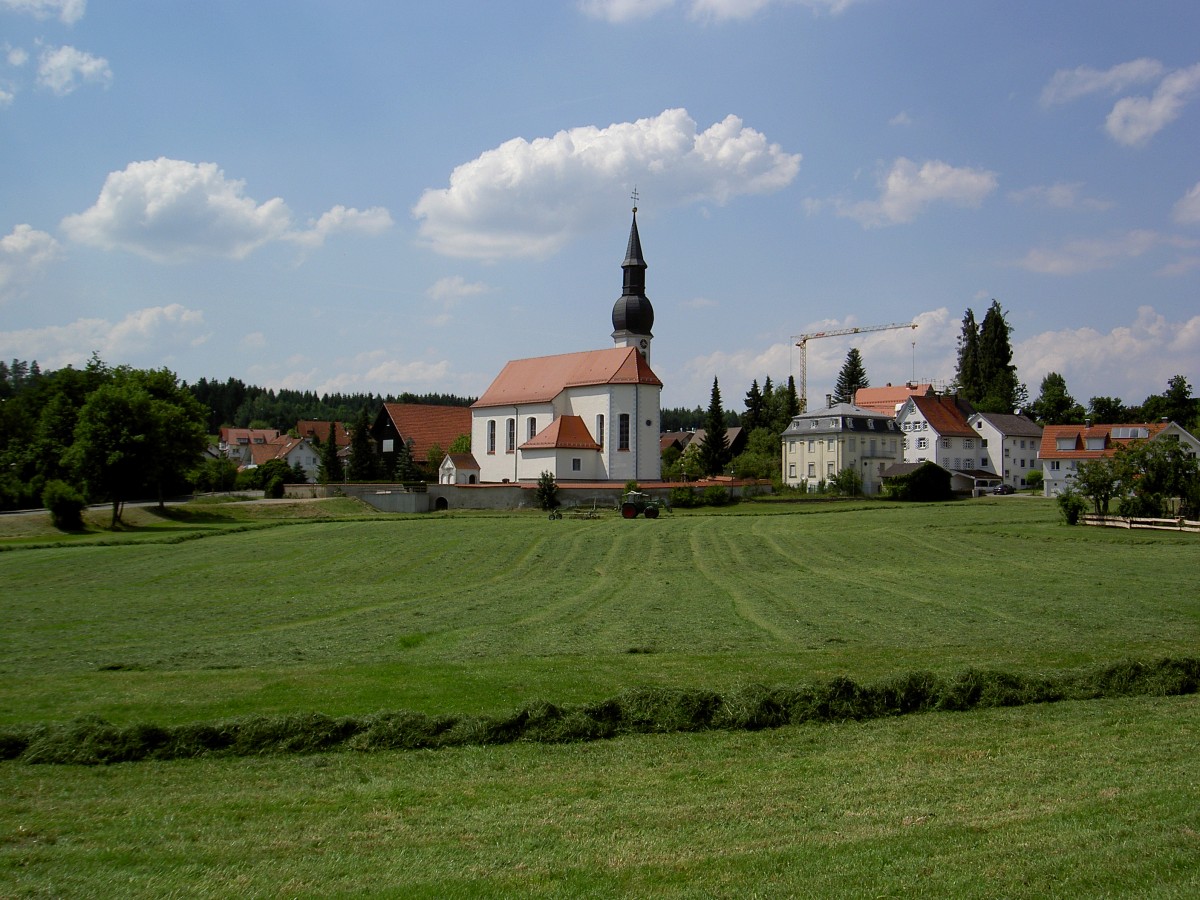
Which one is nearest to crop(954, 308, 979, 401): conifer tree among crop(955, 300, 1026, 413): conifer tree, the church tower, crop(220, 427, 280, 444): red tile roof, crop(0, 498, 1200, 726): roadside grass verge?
crop(955, 300, 1026, 413): conifer tree

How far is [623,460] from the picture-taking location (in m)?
69.4

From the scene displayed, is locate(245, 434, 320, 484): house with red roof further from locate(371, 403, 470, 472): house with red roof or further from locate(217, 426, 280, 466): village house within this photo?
locate(371, 403, 470, 472): house with red roof

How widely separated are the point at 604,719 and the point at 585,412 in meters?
61.9

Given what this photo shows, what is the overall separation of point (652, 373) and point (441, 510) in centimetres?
1980

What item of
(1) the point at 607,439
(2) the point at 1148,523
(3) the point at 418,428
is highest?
(3) the point at 418,428

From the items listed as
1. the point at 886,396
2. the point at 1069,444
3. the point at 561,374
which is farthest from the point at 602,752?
the point at 886,396

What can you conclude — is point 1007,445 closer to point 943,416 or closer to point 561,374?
point 943,416

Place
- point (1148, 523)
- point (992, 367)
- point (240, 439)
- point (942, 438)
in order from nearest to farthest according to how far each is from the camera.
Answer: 1. point (1148, 523)
2. point (942, 438)
3. point (992, 367)
4. point (240, 439)

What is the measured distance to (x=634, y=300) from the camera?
75.6 m

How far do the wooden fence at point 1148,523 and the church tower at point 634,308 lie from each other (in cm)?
3851

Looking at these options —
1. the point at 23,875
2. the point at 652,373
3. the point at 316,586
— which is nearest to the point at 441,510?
the point at 652,373

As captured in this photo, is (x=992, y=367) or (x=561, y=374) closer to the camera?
(x=561, y=374)

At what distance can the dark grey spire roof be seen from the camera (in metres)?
75.4

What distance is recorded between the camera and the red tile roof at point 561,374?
232ft
